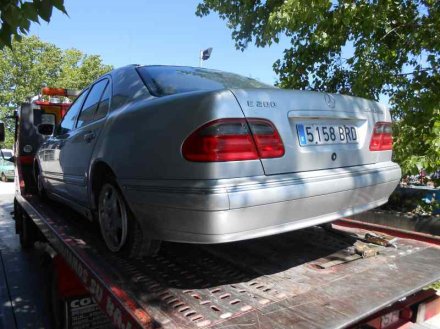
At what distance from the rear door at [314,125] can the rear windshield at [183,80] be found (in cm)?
65

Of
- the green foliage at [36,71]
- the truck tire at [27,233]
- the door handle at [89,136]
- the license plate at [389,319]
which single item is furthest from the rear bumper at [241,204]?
the green foliage at [36,71]

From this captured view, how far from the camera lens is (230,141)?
2.09 metres

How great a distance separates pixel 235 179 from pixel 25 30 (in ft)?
5.22

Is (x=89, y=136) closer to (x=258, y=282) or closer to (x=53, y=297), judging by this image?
(x=53, y=297)

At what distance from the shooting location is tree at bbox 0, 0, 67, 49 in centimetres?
226

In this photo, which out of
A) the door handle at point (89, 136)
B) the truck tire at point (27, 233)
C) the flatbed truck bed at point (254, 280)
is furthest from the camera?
the truck tire at point (27, 233)

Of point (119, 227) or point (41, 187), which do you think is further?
point (41, 187)

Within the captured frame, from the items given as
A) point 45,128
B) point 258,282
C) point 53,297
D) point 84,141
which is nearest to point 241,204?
point 258,282

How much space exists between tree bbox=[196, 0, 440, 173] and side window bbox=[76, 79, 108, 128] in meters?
2.88

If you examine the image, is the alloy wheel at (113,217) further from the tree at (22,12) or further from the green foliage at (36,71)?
the green foliage at (36,71)

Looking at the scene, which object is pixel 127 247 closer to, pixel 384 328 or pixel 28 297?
pixel 384 328

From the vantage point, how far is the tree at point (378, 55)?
4883 mm

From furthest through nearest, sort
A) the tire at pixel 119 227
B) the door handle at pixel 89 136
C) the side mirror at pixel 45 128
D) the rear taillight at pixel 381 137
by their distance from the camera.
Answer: the side mirror at pixel 45 128 < the door handle at pixel 89 136 < the rear taillight at pixel 381 137 < the tire at pixel 119 227

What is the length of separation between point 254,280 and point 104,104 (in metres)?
1.82
